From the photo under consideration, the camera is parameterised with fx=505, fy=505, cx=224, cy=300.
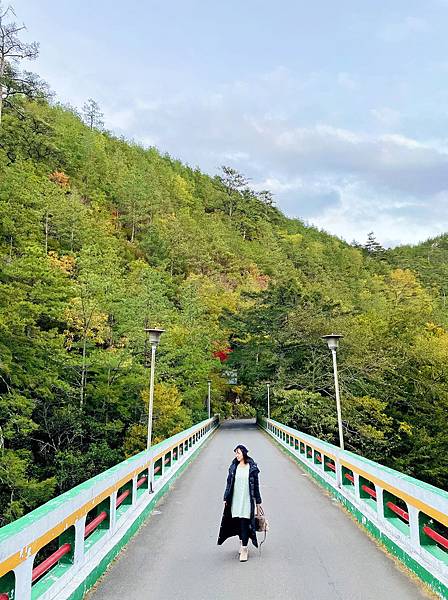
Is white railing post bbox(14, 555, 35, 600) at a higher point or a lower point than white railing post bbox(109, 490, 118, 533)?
higher

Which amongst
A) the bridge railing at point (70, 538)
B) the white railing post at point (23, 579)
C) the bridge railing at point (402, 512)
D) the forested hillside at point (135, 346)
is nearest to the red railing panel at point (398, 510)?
the bridge railing at point (402, 512)

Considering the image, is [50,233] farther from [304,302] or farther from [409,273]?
[409,273]

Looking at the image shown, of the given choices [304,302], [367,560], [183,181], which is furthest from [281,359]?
[183,181]

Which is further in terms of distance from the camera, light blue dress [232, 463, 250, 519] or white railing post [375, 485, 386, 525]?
white railing post [375, 485, 386, 525]

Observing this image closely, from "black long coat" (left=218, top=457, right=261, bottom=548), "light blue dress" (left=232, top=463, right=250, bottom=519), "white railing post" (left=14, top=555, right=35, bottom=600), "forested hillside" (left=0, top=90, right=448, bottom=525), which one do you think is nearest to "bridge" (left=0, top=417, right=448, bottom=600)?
"white railing post" (left=14, top=555, right=35, bottom=600)

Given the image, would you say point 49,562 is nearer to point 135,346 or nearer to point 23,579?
point 23,579

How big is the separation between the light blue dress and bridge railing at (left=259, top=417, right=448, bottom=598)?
1820mm

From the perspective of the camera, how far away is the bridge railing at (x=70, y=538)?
3.43 m

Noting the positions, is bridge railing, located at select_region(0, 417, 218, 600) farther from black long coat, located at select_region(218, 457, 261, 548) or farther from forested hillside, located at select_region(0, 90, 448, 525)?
forested hillside, located at select_region(0, 90, 448, 525)

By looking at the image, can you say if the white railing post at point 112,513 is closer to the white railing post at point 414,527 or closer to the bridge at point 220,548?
the bridge at point 220,548

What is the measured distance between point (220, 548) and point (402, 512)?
7.84 feet

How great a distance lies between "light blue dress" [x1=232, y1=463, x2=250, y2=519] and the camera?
20.4 feet

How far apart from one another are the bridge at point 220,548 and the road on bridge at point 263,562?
14mm

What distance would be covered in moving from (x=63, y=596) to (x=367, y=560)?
11.7 feet
